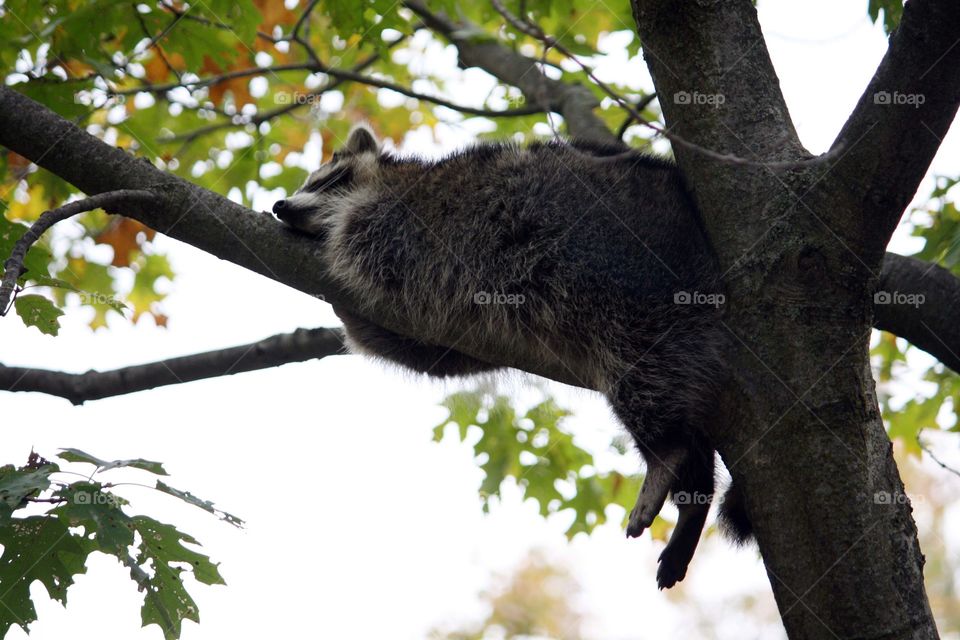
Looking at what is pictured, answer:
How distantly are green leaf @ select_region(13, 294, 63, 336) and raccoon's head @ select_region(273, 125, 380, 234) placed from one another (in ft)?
3.31

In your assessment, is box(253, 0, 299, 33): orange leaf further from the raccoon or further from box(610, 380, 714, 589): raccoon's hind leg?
box(610, 380, 714, 589): raccoon's hind leg

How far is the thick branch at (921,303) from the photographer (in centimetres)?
360

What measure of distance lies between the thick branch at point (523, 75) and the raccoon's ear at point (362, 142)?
0.76 meters

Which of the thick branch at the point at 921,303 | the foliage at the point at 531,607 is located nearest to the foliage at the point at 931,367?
the thick branch at the point at 921,303

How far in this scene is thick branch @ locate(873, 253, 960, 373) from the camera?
3604mm

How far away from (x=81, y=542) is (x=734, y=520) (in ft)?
7.63

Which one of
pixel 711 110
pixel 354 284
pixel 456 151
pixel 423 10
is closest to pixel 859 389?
pixel 711 110

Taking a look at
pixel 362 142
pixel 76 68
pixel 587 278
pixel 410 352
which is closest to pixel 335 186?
pixel 362 142

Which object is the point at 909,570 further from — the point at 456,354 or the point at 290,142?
the point at 290,142

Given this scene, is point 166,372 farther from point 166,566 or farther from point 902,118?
point 902,118

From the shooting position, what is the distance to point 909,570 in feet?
8.46

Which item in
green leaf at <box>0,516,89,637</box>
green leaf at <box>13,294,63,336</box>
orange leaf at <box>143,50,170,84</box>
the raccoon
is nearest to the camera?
green leaf at <box>0,516,89,637</box>

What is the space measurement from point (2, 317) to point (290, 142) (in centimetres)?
555

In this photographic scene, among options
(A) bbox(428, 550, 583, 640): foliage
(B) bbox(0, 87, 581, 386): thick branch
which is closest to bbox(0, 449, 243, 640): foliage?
(B) bbox(0, 87, 581, 386): thick branch
